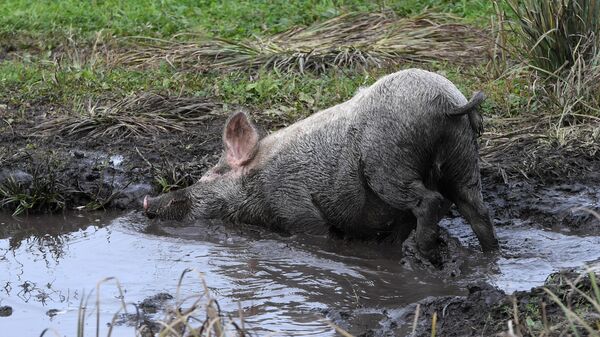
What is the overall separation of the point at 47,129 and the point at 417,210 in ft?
12.6

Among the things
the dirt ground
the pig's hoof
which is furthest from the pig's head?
the pig's hoof

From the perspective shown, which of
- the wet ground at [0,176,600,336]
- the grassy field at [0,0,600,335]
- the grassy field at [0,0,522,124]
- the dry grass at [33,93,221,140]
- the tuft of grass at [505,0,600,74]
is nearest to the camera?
the wet ground at [0,176,600,336]

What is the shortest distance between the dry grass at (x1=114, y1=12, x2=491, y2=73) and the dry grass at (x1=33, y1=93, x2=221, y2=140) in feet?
3.98

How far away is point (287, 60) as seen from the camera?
417 inches

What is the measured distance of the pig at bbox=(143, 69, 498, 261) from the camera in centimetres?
669

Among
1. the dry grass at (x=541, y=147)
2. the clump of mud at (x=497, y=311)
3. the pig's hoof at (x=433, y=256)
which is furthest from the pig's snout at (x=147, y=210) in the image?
the clump of mud at (x=497, y=311)

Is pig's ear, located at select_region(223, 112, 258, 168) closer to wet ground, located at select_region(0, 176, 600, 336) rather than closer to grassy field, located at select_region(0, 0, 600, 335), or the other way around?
wet ground, located at select_region(0, 176, 600, 336)

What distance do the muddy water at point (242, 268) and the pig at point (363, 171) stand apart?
0.51 feet

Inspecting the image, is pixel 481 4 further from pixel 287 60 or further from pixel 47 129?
pixel 47 129

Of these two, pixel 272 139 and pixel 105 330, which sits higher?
pixel 272 139

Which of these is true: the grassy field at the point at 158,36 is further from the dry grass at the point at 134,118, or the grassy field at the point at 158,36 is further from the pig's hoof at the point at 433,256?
the pig's hoof at the point at 433,256

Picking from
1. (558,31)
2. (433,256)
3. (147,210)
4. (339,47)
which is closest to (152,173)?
(147,210)

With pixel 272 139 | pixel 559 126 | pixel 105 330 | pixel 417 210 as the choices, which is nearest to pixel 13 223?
pixel 272 139

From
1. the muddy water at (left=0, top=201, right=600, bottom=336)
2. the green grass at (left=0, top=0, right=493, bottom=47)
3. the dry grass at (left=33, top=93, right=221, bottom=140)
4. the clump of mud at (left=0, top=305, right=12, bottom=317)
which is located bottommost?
the muddy water at (left=0, top=201, right=600, bottom=336)
